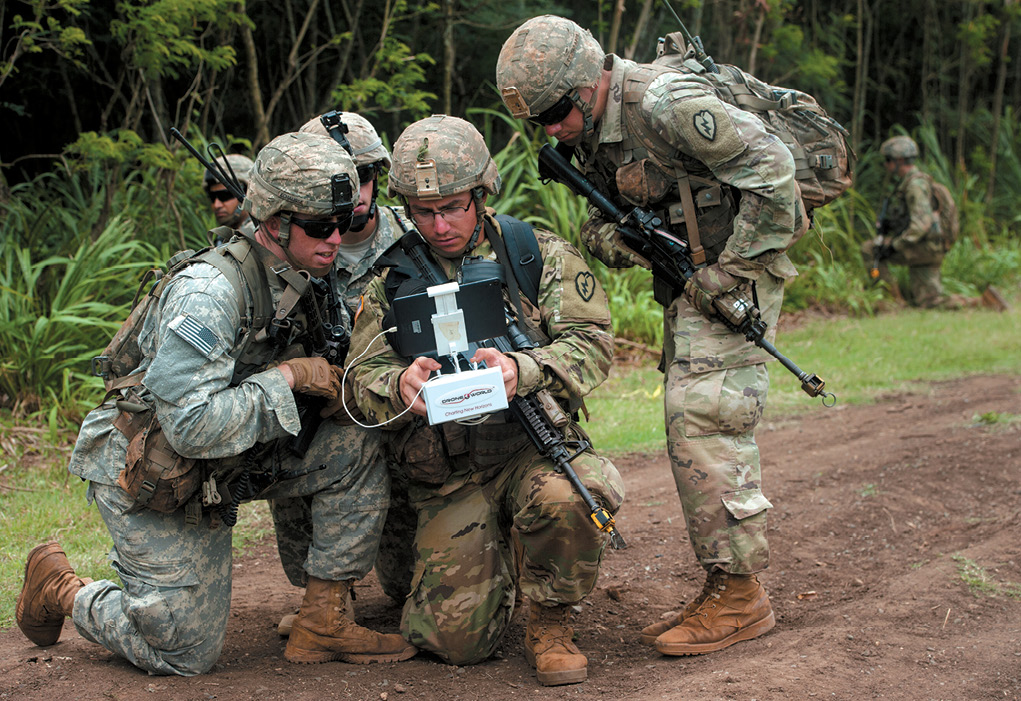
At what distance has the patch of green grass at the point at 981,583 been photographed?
12.3 ft

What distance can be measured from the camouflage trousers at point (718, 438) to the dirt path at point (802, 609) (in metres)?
0.38

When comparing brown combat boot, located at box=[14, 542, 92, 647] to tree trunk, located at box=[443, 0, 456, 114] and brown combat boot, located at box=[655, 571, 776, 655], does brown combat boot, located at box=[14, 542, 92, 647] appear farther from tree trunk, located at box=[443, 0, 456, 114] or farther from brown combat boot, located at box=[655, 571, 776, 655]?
tree trunk, located at box=[443, 0, 456, 114]

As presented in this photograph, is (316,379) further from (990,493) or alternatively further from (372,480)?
(990,493)

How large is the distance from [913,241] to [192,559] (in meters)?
9.65

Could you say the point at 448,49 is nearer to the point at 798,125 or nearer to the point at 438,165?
the point at 798,125

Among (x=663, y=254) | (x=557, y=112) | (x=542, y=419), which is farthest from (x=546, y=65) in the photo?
(x=542, y=419)

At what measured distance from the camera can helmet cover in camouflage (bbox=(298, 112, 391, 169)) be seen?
3.98m

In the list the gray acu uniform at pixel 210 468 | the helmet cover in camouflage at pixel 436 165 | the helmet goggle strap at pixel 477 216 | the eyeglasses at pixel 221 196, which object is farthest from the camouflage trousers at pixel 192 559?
the eyeglasses at pixel 221 196

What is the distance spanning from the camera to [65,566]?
3.47m

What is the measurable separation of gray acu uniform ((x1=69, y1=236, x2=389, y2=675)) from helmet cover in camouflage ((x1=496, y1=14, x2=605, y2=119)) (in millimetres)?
1088

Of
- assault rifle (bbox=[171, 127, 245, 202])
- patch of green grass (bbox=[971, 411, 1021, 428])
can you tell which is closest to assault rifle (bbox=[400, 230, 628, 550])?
assault rifle (bbox=[171, 127, 245, 202])

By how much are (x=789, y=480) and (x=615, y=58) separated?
2.80 meters

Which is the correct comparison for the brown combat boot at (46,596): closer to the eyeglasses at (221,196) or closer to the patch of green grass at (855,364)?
the eyeglasses at (221,196)

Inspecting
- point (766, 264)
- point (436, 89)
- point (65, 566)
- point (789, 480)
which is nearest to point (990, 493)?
point (789, 480)
